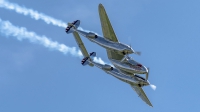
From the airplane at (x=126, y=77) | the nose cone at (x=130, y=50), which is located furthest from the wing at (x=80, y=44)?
the nose cone at (x=130, y=50)

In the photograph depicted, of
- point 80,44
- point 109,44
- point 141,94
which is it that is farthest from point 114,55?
point 141,94

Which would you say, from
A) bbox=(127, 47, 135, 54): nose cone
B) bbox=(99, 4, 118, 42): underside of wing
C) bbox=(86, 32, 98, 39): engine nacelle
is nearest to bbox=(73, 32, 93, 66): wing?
bbox=(86, 32, 98, 39): engine nacelle

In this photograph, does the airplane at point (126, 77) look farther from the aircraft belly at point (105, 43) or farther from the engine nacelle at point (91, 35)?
the engine nacelle at point (91, 35)

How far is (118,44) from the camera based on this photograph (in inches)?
5522

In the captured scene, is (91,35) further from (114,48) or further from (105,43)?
(114,48)

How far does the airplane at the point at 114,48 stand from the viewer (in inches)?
5517

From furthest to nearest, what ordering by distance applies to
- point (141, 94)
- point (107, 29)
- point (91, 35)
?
point (141, 94) < point (107, 29) < point (91, 35)

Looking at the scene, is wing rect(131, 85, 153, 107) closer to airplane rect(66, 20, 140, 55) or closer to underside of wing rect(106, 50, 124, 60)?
underside of wing rect(106, 50, 124, 60)

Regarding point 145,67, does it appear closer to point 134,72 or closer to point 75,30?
point 134,72

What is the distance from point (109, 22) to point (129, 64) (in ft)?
37.0

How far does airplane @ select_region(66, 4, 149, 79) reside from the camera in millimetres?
140125

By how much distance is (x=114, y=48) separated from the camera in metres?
140

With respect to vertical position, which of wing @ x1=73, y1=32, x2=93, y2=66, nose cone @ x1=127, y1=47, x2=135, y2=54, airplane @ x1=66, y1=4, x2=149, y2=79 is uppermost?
wing @ x1=73, y1=32, x2=93, y2=66

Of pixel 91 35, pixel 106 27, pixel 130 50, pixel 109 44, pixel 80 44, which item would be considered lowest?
pixel 130 50
